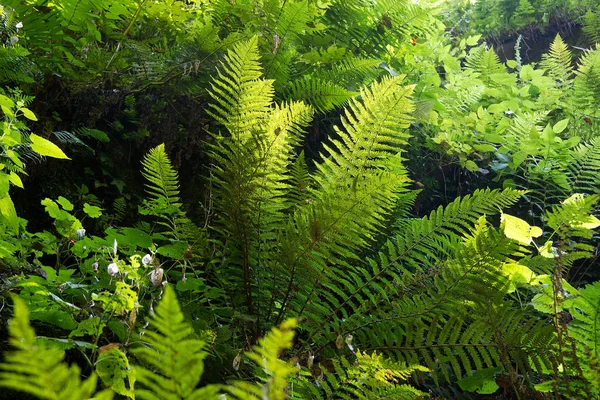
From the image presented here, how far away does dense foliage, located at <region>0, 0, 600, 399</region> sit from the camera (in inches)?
50.4

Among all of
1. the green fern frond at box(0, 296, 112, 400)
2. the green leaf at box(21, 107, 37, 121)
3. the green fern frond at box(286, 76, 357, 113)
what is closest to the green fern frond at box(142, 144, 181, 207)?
the green leaf at box(21, 107, 37, 121)

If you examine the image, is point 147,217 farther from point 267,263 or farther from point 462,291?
point 462,291

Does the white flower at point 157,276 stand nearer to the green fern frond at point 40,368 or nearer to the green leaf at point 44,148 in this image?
the green leaf at point 44,148

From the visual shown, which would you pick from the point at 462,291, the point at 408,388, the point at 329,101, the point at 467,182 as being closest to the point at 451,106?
the point at 467,182

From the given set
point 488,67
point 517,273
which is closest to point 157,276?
point 517,273

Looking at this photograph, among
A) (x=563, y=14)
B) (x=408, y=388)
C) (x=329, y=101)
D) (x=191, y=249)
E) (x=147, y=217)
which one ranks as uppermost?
(x=563, y=14)

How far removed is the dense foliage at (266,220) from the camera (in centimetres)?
128

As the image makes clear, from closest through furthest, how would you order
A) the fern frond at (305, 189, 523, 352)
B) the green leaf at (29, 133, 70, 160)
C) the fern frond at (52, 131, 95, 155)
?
the green leaf at (29, 133, 70, 160) → the fern frond at (305, 189, 523, 352) → the fern frond at (52, 131, 95, 155)

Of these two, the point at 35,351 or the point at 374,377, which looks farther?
the point at 374,377

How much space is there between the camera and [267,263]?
1.69 metres

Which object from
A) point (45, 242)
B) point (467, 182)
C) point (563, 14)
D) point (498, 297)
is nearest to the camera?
point (498, 297)

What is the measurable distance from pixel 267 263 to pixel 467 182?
87.4 inches

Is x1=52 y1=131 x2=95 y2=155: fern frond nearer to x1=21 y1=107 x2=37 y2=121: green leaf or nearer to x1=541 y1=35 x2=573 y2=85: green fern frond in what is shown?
x1=21 y1=107 x2=37 y2=121: green leaf

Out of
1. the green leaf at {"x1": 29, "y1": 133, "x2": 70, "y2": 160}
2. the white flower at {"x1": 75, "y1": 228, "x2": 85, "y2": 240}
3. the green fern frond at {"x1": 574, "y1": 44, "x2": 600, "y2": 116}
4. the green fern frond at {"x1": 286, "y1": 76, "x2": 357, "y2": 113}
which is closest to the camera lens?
the green leaf at {"x1": 29, "y1": 133, "x2": 70, "y2": 160}
